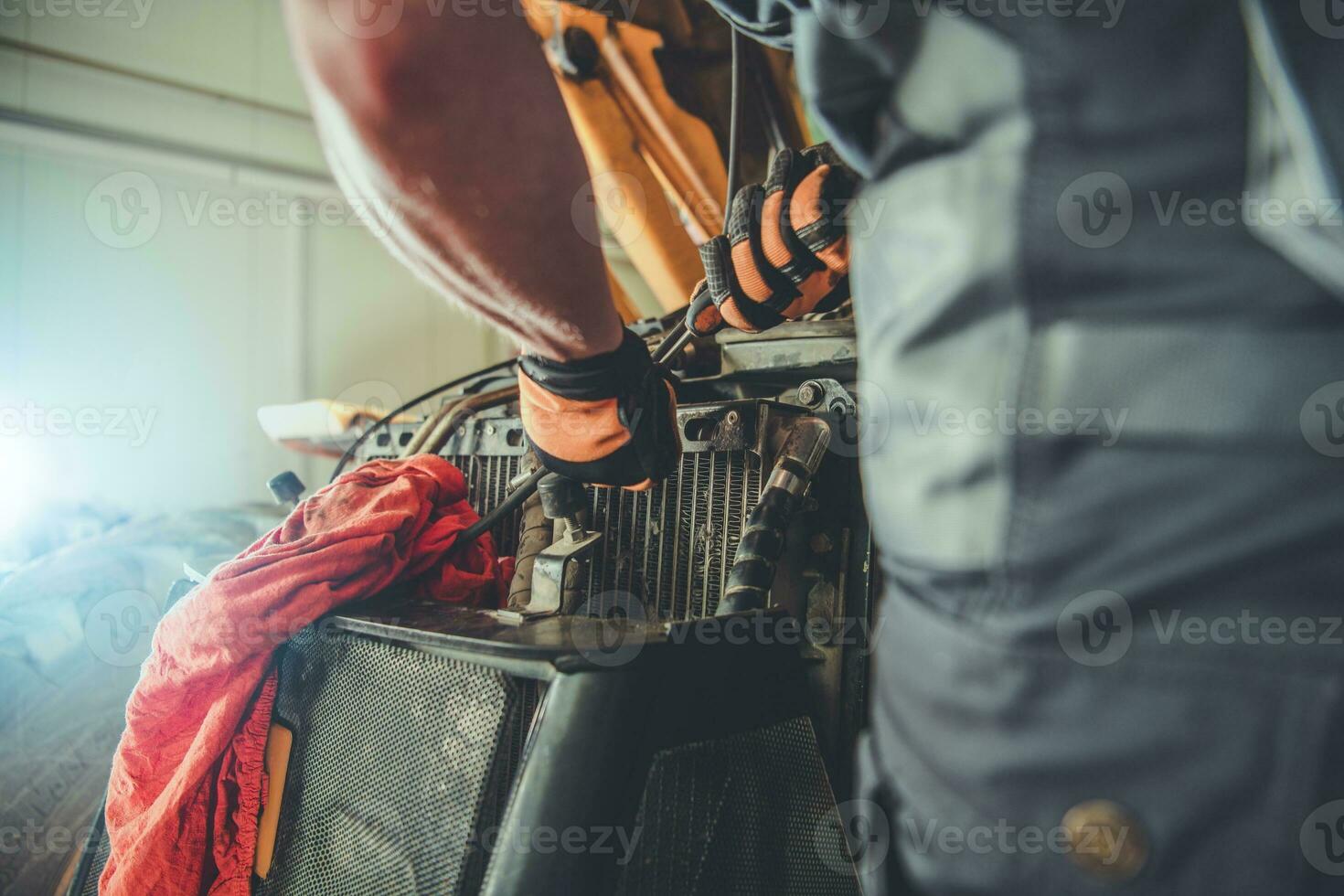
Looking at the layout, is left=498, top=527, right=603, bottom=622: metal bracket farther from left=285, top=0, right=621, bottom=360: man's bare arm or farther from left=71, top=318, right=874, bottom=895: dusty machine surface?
left=285, top=0, right=621, bottom=360: man's bare arm

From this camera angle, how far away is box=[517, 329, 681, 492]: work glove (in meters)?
0.85

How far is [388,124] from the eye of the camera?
54 cm

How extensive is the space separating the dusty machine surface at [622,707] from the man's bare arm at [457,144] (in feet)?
1.16

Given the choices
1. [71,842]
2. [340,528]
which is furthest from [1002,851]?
[71,842]

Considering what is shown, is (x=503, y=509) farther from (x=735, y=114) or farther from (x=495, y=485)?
(x=735, y=114)

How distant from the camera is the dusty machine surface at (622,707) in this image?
0.66m

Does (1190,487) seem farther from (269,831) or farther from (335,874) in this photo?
(269,831)

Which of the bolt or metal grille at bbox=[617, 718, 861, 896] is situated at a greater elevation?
the bolt

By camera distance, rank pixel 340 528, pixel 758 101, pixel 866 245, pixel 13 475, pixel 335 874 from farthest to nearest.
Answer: pixel 13 475, pixel 758 101, pixel 340 528, pixel 335 874, pixel 866 245

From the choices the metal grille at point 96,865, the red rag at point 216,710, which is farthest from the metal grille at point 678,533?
the metal grille at point 96,865

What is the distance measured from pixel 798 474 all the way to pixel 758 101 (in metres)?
1.56

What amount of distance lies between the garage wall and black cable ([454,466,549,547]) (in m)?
2.38

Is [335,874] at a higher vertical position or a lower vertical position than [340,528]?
lower

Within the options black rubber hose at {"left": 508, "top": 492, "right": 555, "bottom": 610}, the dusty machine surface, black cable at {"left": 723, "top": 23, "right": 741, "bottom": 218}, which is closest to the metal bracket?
the dusty machine surface
